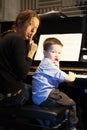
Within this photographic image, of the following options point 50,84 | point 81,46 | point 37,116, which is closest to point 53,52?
point 50,84

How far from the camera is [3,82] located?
7.26ft

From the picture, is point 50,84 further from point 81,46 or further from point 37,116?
point 81,46

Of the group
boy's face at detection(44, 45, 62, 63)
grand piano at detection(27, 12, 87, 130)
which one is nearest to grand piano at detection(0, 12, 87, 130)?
grand piano at detection(27, 12, 87, 130)

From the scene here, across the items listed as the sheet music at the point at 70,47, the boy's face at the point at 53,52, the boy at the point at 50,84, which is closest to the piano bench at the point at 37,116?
the boy at the point at 50,84

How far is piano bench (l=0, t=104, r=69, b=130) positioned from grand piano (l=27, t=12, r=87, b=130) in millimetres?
476

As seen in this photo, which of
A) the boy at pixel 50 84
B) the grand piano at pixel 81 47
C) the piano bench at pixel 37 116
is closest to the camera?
the piano bench at pixel 37 116

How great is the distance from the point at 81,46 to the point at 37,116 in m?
1.00

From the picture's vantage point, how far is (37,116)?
84.7 inches

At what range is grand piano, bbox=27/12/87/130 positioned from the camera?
9.14 ft

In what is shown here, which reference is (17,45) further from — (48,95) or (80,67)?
(80,67)

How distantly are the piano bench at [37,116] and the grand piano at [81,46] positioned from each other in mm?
476

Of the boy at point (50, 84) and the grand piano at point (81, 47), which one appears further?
→ the grand piano at point (81, 47)

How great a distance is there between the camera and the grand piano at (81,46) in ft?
9.14

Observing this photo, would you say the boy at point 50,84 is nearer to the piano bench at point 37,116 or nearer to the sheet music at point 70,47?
the piano bench at point 37,116
